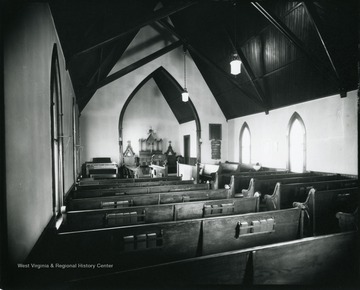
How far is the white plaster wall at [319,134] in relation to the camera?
6.63 meters

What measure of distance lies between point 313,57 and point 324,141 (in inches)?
97.9

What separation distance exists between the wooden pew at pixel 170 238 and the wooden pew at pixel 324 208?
119cm

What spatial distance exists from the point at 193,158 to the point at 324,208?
9.87m

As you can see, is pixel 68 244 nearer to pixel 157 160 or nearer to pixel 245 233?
pixel 245 233

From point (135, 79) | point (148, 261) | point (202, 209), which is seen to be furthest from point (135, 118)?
point (148, 261)

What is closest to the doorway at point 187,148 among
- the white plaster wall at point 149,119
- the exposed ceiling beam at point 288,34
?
the white plaster wall at point 149,119

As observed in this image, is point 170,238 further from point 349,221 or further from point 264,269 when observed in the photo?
point 349,221

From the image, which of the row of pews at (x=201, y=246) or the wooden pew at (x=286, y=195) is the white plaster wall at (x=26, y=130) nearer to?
the row of pews at (x=201, y=246)

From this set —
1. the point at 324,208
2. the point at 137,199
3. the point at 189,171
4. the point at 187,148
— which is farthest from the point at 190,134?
the point at 137,199

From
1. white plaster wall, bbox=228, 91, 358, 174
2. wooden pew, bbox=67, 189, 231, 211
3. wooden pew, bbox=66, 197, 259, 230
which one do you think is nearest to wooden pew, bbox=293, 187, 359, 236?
wooden pew, bbox=66, 197, 259, 230

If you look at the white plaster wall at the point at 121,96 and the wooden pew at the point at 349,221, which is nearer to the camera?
the wooden pew at the point at 349,221

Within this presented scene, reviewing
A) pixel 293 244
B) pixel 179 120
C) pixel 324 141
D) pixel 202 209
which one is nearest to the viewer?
pixel 293 244

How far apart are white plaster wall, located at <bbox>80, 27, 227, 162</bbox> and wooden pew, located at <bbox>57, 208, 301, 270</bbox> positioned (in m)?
9.65

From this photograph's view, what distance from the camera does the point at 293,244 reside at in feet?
6.19
